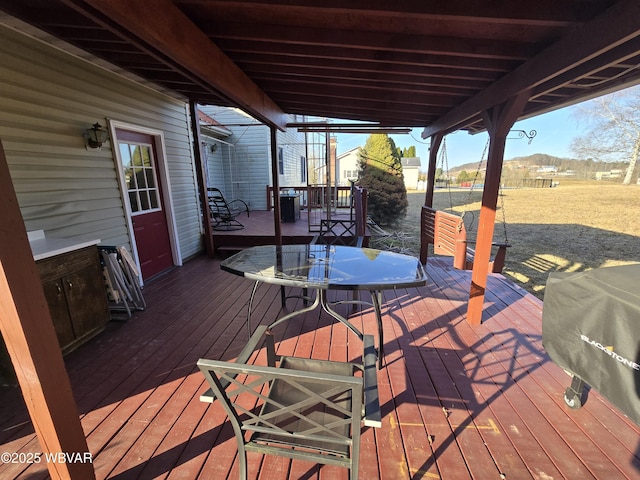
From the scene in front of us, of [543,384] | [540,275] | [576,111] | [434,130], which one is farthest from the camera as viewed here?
[576,111]

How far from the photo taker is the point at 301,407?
953mm

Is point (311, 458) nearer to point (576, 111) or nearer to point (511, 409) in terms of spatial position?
point (511, 409)

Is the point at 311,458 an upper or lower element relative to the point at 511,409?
upper

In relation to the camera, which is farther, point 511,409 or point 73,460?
point 511,409

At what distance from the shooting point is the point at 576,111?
11.9 m

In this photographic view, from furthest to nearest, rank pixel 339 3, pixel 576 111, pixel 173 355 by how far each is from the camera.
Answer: pixel 576 111, pixel 173 355, pixel 339 3

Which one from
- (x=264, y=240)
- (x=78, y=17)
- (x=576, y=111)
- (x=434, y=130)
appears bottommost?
(x=264, y=240)

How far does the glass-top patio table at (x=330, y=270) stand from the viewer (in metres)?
1.68

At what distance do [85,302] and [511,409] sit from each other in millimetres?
3346

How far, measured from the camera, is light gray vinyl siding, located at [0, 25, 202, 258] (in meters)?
2.26

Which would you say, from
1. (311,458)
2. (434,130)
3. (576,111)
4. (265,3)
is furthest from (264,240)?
(576,111)

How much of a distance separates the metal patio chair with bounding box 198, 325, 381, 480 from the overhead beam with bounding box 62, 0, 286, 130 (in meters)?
1.66

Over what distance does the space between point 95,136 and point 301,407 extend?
3.42m

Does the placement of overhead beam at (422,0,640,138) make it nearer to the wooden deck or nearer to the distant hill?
the wooden deck
